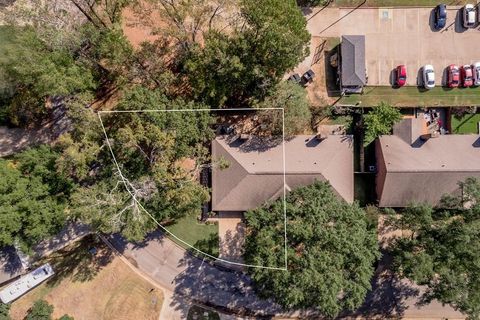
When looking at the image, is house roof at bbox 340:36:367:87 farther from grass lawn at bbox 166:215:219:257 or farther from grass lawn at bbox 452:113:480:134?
grass lawn at bbox 166:215:219:257

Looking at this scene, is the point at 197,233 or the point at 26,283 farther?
the point at 197,233

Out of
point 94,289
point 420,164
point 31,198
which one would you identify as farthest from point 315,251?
point 31,198

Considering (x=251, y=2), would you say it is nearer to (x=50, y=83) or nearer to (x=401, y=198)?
(x=50, y=83)

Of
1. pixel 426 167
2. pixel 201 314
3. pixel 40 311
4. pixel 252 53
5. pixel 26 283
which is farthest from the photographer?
pixel 201 314

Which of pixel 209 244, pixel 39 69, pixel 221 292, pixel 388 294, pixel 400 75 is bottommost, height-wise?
pixel 388 294

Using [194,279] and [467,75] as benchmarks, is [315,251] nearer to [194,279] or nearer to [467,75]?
[194,279]

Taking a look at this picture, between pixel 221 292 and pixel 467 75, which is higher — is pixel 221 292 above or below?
below

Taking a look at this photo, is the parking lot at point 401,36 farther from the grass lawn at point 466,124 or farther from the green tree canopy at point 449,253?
the green tree canopy at point 449,253

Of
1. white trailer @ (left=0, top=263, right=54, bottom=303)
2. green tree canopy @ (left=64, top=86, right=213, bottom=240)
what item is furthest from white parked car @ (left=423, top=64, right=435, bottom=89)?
white trailer @ (left=0, top=263, right=54, bottom=303)
